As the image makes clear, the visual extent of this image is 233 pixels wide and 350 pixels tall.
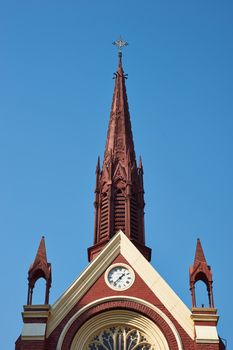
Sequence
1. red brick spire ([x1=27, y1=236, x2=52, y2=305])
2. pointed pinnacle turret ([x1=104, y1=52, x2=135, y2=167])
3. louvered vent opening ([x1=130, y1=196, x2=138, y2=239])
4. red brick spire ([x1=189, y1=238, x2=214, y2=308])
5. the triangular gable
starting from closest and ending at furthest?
the triangular gable < red brick spire ([x1=189, y1=238, x2=214, y2=308]) < red brick spire ([x1=27, y1=236, x2=52, y2=305]) < louvered vent opening ([x1=130, y1=196, x2=138, y2=239]) < pointed pinnacle turret ([x1=104, y1=52, x2=135, y2=167])

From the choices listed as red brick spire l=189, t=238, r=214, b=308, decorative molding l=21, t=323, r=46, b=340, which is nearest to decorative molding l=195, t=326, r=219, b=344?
red brick spire l=189, t=238, r=214, b=308

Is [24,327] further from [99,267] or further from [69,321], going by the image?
[99,267]

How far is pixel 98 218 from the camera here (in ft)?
133

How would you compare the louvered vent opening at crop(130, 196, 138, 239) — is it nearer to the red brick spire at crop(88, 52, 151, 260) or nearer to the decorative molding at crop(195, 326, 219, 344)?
the red brick spire at crop(88, 52, 151, 260)

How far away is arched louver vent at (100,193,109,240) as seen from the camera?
3933 cm

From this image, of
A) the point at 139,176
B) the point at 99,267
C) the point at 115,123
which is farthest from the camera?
the point at 115,123

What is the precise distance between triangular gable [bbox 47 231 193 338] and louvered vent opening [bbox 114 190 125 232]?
14.5ft

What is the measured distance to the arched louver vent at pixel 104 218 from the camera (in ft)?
129

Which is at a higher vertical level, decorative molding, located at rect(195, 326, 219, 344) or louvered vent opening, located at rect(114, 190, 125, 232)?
louvered vent opening, located at rect(114, 190, 125, 232)

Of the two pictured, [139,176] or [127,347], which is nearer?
[127,347]

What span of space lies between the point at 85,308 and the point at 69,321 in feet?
2.81

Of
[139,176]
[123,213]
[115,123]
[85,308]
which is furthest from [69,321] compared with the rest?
[115,123]

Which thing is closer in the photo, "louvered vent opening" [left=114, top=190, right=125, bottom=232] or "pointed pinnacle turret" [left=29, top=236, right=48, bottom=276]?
"pointed pinnacle turret" [left=29, top=236, right=48, bottom=276]

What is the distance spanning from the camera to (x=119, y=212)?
4012 cm
